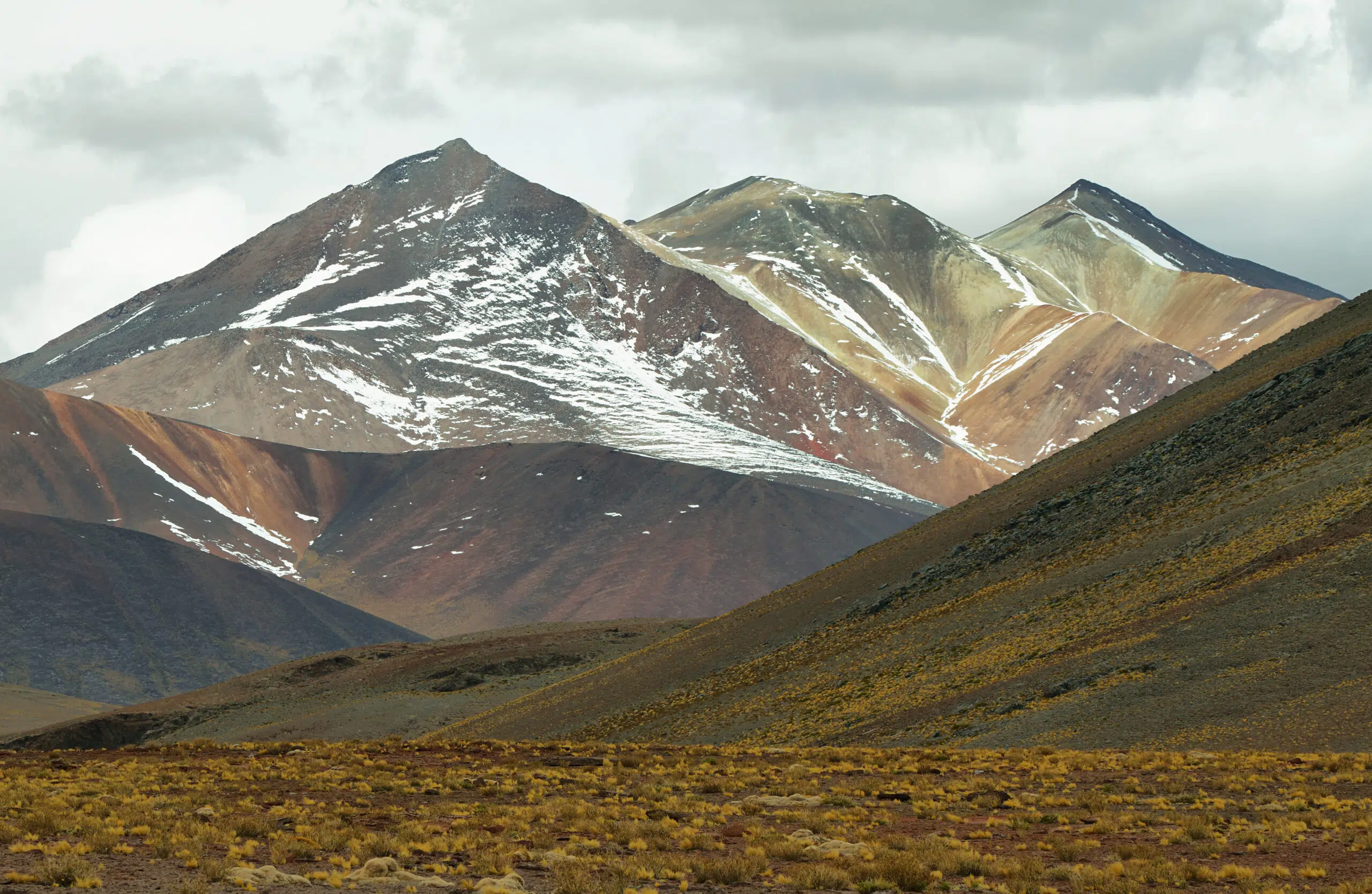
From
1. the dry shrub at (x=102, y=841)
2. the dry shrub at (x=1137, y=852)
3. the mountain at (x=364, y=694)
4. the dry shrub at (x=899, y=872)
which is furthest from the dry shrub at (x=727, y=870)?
the mountain at (x=364, y=694)

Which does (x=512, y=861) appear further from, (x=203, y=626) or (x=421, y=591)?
(x=421, y=591)

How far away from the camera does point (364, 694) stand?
89.1 m

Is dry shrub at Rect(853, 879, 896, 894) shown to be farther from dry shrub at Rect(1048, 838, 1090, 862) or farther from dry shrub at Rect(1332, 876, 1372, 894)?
dry shrub at Rect(1332, 876, 1372, 894)

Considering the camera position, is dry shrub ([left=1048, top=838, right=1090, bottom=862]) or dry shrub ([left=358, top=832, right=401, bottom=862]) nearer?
dry shrub ([left=358, top=832, right=401, bottom=862])

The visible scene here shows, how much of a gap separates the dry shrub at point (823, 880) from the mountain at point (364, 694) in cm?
Result: 5646

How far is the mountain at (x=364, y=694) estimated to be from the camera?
79.4 m

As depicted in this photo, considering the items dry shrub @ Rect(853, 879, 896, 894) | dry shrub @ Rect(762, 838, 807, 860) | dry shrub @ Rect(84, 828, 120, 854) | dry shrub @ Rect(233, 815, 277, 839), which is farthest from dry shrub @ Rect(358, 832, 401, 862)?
dry shrub @ Rect(853, 879, 896, 894)

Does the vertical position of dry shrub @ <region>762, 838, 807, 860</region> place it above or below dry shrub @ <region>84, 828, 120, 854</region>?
above

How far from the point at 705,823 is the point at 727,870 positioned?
5571 mm

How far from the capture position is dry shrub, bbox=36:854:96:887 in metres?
18.9

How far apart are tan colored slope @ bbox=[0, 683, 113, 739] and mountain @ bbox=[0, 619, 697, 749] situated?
3.43 ft

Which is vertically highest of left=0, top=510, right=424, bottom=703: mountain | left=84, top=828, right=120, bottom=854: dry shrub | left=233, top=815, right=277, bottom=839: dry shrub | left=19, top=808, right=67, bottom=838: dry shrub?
left=84, top=828, right=120, bottom=854: dry shrub

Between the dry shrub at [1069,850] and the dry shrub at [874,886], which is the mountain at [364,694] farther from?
the dry shrub at [874,886]

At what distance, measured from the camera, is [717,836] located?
82.7 ft
